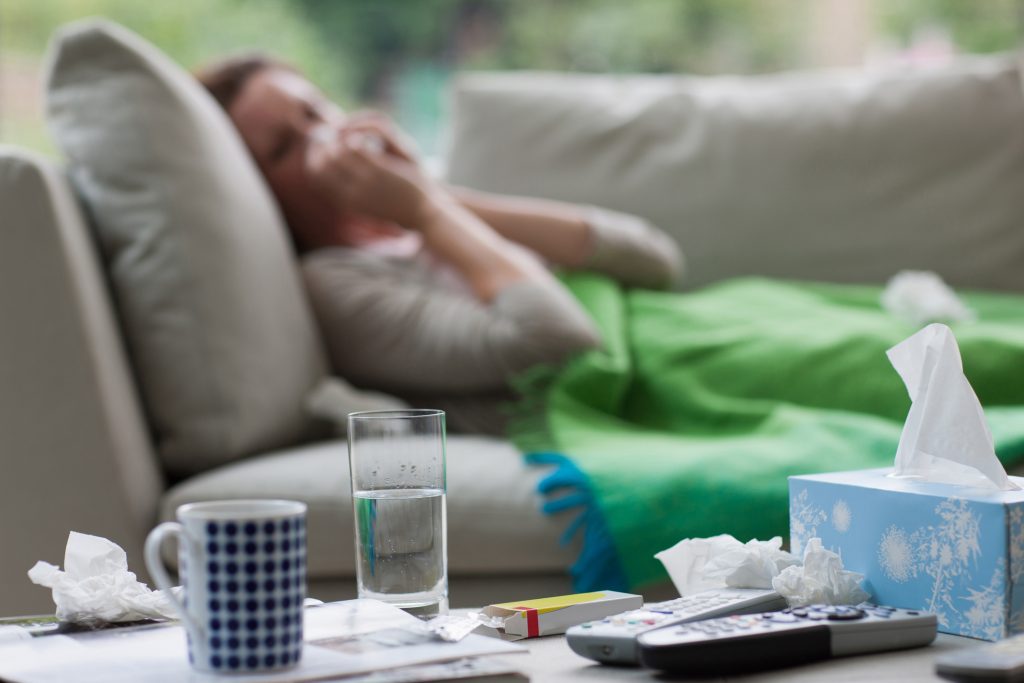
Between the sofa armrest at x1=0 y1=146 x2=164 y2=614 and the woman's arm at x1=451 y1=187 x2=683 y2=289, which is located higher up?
the woman's arm at x1=451 y1=187 x2=683 y2=289

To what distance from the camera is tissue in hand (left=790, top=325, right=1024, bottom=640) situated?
0.66 m

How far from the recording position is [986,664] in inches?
22.0

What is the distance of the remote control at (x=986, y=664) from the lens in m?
0.55

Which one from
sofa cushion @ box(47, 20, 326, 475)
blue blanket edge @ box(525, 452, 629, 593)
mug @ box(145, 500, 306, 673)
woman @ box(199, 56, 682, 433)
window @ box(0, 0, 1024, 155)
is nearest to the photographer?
mug @ box(145, 500, 306, 673)

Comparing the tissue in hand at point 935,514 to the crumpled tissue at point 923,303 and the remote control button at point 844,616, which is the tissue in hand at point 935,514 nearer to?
the remote control button at point 844,616

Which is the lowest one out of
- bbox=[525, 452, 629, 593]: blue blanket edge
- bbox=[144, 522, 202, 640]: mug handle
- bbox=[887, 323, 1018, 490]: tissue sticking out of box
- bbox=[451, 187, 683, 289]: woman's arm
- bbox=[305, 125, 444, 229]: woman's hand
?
bbox=[525, 452, 629, 593]: blue blanket edge

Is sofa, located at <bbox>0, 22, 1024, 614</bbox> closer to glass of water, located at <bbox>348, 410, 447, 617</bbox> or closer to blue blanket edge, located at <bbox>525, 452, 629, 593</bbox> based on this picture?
blue blanket edge, located at <bbox>525, 452, 629, 593</bbox>

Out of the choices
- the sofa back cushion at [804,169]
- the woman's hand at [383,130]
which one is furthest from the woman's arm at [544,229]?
the sofa back cushion at [804,169]

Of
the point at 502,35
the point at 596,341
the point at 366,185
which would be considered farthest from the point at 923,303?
the point at 502,35

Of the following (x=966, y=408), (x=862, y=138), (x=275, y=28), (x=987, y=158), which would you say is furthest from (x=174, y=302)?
(x=275, y=28)

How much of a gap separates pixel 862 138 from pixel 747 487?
0.96 meters

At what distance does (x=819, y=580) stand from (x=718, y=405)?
34.7 inches

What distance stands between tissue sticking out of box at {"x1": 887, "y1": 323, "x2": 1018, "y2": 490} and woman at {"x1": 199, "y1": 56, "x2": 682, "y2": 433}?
0.80 meters

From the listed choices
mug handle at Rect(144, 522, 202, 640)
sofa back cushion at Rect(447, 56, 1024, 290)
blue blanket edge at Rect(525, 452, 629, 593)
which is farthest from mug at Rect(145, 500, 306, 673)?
sofa back cushion at Rect(447, 56, 1024, 290)
